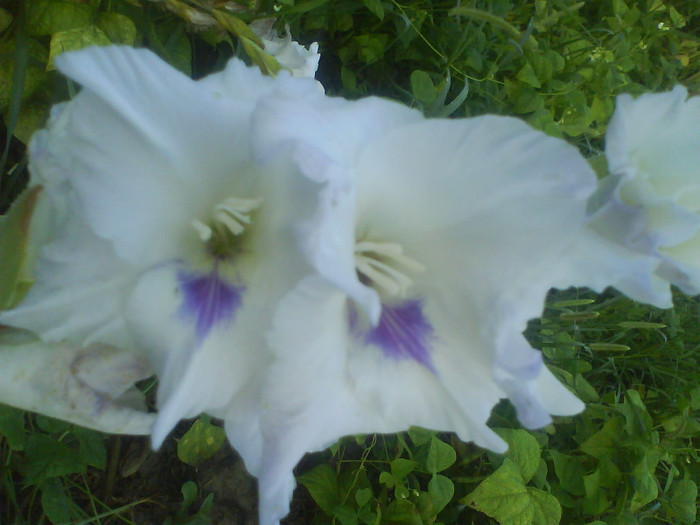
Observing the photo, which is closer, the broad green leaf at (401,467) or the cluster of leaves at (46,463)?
the cluster of leaves at (46,463)

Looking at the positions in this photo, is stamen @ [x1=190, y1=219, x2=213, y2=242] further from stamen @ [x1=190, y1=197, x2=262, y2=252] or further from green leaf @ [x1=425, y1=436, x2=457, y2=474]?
green leaf @ [x1=425, y1=436, x2=457, y2=474]

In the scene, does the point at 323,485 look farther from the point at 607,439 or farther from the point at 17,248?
the point at 17,248

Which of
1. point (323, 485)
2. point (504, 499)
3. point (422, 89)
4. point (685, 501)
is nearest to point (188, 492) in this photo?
point (323, 485)

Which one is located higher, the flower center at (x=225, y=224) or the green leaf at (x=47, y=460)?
the flower center at (x=225, y=224)

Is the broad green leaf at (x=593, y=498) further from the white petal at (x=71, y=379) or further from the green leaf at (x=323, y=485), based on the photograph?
the white petal at (x=71, y=379)

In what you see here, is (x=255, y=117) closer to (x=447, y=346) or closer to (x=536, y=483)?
(x=447, y=346)

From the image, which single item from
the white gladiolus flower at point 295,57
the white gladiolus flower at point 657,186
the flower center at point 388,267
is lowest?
the flower center at point 388,267

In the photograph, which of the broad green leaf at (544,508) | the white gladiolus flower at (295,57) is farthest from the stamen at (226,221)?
the broad green leaf at (544,508)
